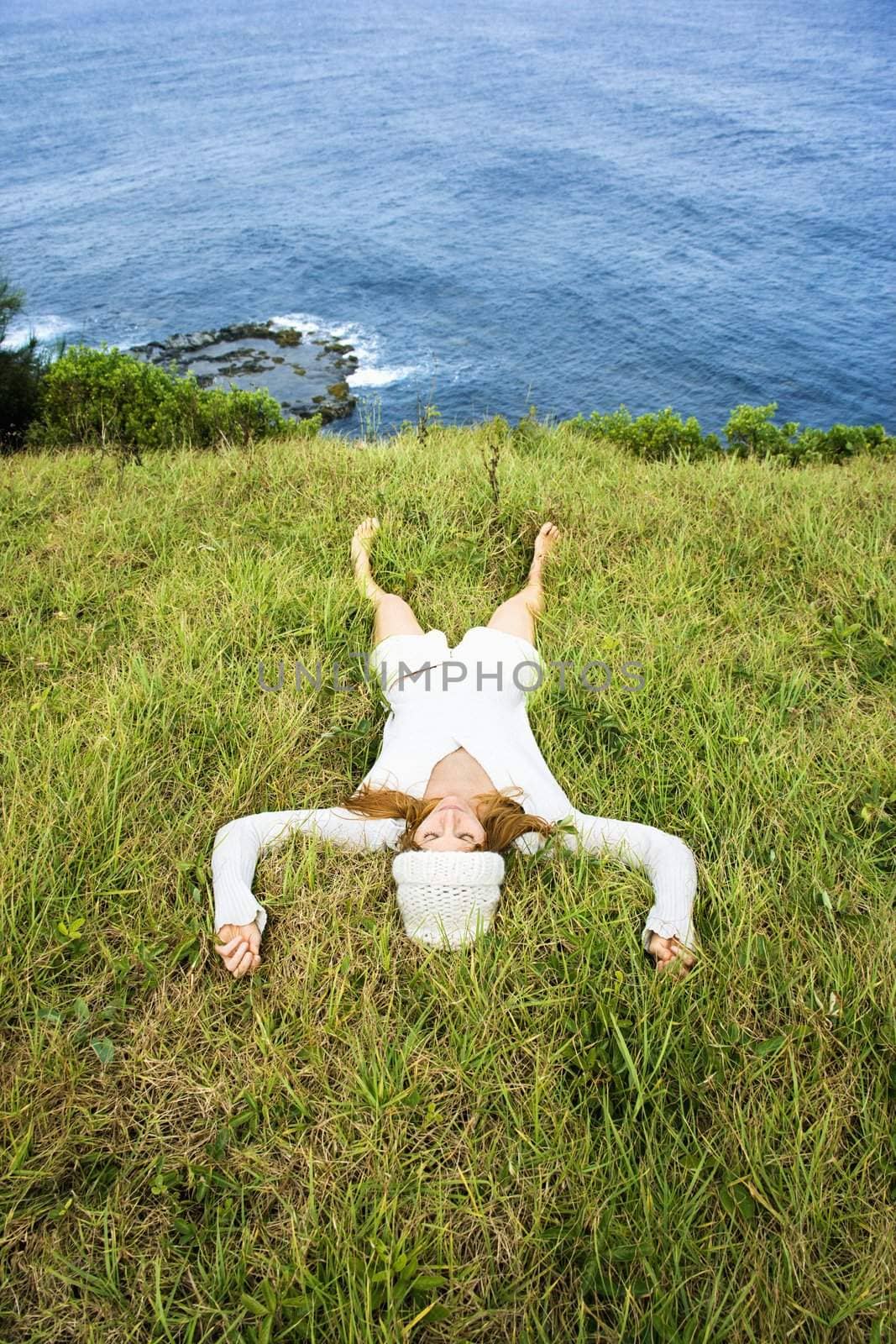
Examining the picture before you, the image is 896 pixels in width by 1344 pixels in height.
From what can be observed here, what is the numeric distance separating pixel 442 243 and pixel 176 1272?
47.2 metres

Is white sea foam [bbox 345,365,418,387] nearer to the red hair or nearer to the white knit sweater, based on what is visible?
the white knit sweater

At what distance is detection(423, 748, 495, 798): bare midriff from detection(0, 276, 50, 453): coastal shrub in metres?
8.99

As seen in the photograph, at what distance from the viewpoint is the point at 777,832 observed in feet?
10.1

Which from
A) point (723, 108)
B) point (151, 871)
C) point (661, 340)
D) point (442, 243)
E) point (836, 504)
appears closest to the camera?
point (151, 871)

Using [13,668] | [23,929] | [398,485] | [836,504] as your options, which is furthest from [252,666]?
[836,504]

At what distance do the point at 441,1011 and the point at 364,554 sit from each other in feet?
9.56

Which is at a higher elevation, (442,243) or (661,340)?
(442,243)

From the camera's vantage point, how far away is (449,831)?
118 inches

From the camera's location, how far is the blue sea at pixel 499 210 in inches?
1282

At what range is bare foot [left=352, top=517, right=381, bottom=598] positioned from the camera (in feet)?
14.8

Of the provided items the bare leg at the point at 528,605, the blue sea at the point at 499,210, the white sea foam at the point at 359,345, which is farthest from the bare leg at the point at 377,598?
the white sea foam at the point at 359,345

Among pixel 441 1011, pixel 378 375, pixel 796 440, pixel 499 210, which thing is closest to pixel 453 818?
pixel 441 1011

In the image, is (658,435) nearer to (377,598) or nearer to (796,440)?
(796,440)

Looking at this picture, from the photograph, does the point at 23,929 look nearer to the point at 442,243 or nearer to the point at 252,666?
the point at 252,666
